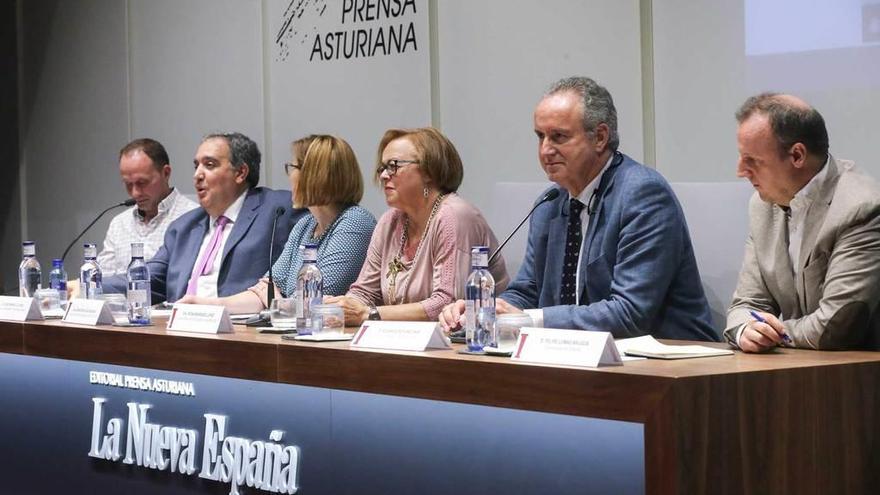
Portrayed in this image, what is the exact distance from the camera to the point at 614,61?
13.8ft

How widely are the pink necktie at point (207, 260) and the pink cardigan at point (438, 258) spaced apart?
0.83 metres

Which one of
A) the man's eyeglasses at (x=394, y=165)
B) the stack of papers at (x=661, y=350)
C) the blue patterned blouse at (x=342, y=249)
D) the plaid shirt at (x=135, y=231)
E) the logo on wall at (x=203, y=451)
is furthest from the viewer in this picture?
the plaid shirt at (x=135, y=231)

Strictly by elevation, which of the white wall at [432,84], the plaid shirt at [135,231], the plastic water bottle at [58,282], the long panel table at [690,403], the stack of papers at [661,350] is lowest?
the long panel table at [690,403]

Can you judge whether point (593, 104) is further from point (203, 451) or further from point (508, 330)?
point (203, 451)

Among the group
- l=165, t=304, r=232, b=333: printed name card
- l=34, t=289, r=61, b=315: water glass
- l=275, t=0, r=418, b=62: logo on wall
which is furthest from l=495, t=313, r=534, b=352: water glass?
l=275, t=0, r=418, b=62: logo on wall

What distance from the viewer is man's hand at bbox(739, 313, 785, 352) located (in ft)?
7.43

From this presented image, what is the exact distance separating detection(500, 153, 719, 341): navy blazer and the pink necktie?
5.41 ft

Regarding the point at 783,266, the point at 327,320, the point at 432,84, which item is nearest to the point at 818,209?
the point at 783,266

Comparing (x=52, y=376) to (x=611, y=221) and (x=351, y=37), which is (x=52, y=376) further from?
(x=351, y=37)

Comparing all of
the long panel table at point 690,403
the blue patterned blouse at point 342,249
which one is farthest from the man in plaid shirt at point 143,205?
the long panel table at point 690,403

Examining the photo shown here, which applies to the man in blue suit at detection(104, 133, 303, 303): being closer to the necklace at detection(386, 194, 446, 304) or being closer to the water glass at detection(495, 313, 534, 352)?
the necklace at detection(386, 194, 446, 304)

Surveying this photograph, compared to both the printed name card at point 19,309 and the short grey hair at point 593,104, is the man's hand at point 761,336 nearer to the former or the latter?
the short grey hair at point 593,104

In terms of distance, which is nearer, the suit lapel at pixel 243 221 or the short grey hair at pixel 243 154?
the suit lapel at pixel 243 221

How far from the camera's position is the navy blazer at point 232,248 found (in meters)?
4.12
